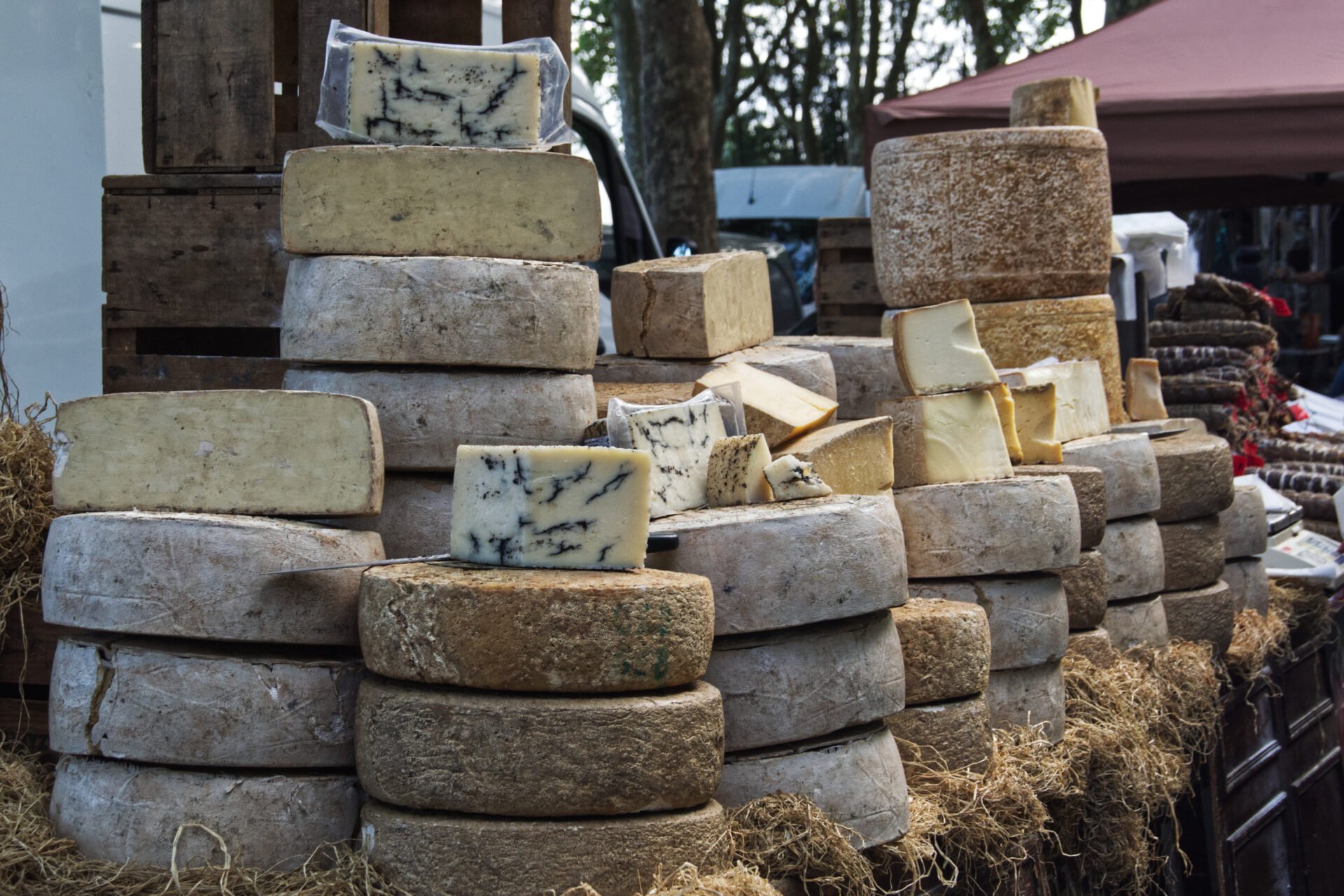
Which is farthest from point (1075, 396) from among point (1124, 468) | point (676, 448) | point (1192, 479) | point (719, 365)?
point (676, 448)

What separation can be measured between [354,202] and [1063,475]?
64.2 inches

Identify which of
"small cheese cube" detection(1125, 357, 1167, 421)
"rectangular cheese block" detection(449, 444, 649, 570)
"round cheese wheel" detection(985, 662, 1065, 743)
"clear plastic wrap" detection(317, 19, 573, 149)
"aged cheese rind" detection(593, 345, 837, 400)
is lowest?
"round cheese wheel" detection(985, 662, 1065, 743)

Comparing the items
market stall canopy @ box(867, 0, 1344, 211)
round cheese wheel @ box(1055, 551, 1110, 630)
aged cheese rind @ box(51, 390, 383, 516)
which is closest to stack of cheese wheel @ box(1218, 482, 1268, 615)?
round cheese wheel @ box(1055, 551, 1110, 630)

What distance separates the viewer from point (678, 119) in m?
9.33

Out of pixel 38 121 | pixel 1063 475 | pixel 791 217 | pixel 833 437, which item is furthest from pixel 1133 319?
pixel 791 217

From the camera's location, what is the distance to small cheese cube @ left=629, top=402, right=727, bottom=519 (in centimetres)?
273

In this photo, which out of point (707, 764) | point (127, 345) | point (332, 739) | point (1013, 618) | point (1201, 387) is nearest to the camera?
point (707, 764)

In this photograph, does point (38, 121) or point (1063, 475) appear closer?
point (1063, 475)

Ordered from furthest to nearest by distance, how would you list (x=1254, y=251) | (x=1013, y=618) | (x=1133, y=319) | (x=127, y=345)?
(x=1254, y=251) < (x=1133, y=319) < (x=127, y=345) < (x=1013, y=618)

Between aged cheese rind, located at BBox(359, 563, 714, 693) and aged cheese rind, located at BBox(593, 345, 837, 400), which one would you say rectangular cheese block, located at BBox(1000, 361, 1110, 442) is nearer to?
aged cheese rind, located at BBox(593, 345, 837, 400)

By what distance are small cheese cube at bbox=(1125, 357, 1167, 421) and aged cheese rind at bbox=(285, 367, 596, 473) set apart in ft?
8.90

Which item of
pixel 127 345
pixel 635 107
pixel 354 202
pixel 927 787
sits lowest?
pixel 927 787

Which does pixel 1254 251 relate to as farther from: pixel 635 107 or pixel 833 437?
pixel 833 437

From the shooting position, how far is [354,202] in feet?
8.84
